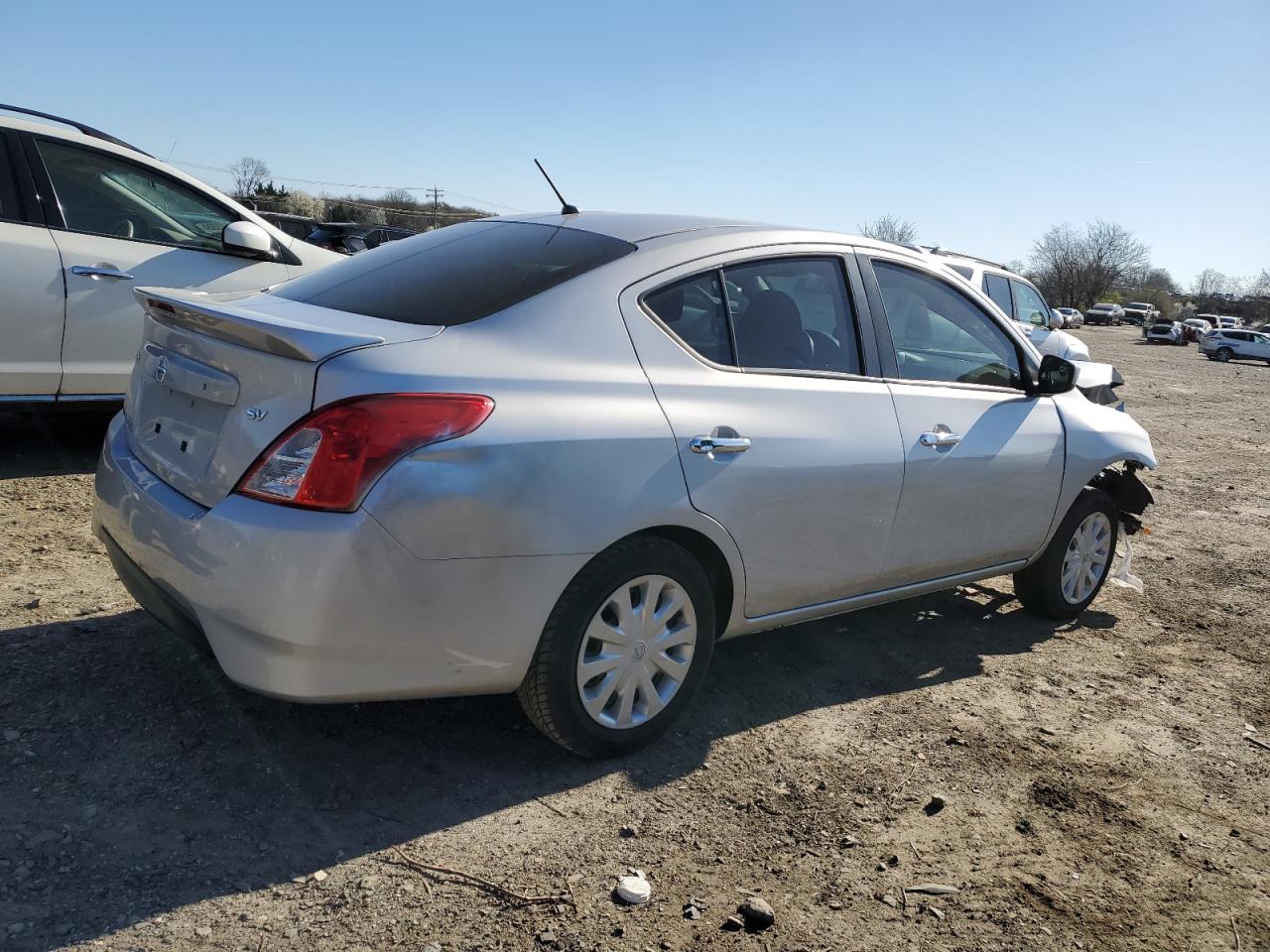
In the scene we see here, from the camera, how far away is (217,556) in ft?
8.87

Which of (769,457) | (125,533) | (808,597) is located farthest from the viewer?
(808,597)

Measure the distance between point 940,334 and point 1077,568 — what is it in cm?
159

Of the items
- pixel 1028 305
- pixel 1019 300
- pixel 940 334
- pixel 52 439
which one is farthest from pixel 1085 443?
pixel 1028 305

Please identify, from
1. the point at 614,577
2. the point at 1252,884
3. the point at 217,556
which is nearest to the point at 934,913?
the point at 1252,884

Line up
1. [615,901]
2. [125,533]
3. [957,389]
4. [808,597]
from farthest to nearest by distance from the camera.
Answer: [957,389] < [808,597] < [125,533] < [615,901]

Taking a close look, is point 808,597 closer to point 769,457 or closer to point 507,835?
point 769,457

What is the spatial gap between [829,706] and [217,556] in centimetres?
229

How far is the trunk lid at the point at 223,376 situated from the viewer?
2734 millimetres

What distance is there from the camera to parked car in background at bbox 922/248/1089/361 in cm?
1222

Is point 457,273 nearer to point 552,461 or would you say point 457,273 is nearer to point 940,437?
point 552,461

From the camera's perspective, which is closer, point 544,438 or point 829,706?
point 544,438

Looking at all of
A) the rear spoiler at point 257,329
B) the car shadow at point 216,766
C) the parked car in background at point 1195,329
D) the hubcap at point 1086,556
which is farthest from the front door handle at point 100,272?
the parked car in background at point 1195,329

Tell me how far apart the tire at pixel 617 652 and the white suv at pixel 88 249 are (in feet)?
12.2

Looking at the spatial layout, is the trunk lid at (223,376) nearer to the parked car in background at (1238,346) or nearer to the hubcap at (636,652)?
the hubcap at (636,652)
